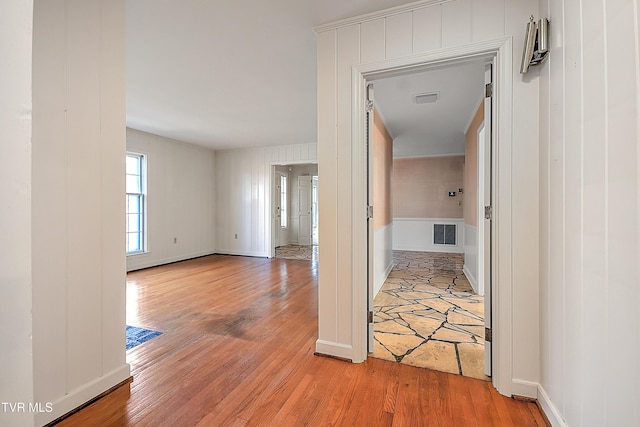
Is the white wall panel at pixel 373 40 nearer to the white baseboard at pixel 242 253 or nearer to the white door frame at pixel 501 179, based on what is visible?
the white door frame at pixel 501 179

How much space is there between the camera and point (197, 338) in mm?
2363

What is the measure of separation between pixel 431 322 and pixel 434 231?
15.8 feet

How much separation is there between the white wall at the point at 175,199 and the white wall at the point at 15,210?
5300 millimetres

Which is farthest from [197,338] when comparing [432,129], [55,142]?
[432,129]

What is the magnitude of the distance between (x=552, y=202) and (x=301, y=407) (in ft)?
5.45

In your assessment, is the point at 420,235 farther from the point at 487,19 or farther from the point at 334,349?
the point at 487,19

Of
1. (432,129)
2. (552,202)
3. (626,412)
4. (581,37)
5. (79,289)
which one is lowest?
(626,412)

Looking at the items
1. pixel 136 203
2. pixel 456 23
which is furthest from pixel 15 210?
pixel 136 203

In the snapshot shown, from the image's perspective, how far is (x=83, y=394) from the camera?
60.2 inches

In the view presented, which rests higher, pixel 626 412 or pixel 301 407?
pixel 626 412

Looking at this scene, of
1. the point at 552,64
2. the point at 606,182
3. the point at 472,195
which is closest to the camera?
the point at 606,182

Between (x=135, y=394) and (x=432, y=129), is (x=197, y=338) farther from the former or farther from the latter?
(x=432, y=129)

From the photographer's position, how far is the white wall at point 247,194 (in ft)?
21.1

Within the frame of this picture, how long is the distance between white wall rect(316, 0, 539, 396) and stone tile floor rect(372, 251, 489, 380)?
385 mm
